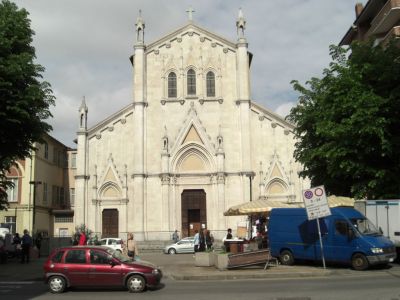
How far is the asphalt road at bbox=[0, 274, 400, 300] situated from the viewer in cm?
1319

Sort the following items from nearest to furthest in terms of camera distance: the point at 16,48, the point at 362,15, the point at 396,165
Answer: the point at 16,48 → the point at 396,165 → the point at 362,15

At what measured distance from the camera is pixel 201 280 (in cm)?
1781

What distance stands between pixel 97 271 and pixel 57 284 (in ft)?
4.28

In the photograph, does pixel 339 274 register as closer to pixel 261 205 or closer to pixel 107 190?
pixel 261 205

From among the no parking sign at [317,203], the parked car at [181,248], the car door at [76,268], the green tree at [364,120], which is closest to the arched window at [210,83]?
the parked car at [181,248]

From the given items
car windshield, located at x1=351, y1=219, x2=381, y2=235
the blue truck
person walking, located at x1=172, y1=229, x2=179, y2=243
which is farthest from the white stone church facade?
car windshield, located at x1=351, y1=219, x2=381, y2=235

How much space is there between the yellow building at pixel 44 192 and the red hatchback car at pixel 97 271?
26209 mm

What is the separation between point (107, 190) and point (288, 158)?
15.5 m

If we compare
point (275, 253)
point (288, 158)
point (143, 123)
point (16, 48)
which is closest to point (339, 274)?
point (275, 253)

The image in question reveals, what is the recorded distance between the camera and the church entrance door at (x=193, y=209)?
139 feet

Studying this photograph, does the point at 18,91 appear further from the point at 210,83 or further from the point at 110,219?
the point at 210,83

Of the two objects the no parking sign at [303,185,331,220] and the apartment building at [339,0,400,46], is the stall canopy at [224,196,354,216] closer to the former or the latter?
the no parking sign at [303,185,331,220]

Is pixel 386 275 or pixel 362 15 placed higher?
pixel 362 15

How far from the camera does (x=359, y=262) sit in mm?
19109
